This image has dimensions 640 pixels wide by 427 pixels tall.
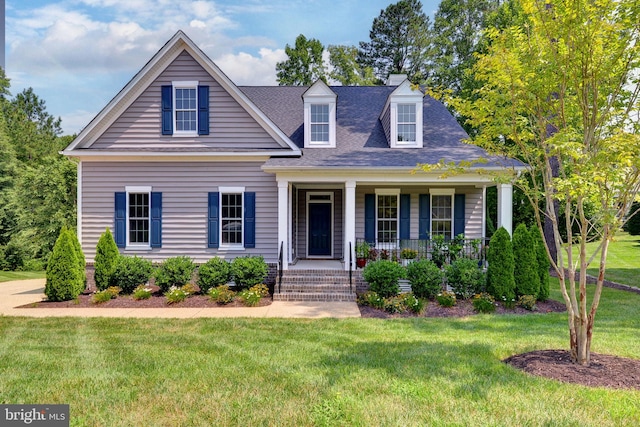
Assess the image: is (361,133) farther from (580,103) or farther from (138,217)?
(580,103)

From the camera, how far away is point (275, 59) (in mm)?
30781

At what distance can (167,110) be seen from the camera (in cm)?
1265

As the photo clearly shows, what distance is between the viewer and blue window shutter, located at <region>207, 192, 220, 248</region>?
41.0 ft

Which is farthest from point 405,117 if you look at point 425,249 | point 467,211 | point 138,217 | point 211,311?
point 138,217

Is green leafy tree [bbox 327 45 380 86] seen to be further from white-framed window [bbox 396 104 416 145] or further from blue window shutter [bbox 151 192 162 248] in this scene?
blue window shutter [bbox 151 192 162 248]

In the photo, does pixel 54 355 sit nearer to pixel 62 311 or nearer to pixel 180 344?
pixel 180 344

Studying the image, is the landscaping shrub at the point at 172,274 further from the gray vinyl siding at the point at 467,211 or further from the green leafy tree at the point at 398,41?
the green leafy tree at the point at 398,41

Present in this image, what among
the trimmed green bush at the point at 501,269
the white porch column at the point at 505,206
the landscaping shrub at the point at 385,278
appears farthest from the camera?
the white porch column at the point at 505,206

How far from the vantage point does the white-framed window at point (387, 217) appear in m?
13.7

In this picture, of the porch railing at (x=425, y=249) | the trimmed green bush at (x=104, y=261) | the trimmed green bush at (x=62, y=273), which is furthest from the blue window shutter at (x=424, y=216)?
the trimmed green bush at (x=62, y=273)

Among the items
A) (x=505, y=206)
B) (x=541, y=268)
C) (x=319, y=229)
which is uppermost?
(x=505, y=206)

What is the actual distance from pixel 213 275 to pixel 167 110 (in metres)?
5.44

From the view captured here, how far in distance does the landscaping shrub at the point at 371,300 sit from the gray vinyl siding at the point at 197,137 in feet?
17.4

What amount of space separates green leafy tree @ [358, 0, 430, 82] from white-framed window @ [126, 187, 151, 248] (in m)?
24.5
